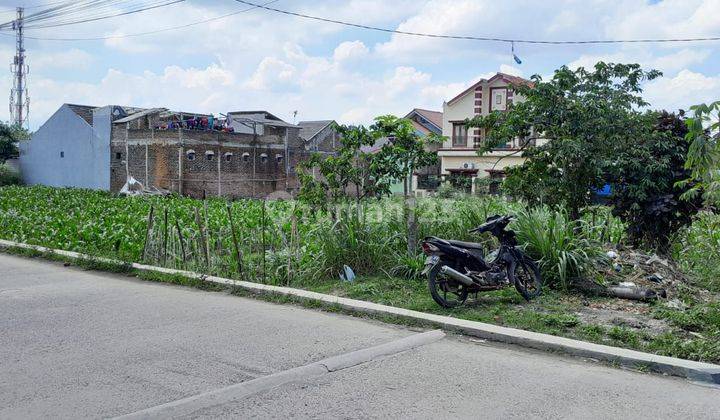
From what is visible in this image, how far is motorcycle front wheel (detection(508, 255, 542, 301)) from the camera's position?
29.5ft

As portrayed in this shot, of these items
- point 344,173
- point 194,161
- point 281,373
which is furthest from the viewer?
point 194,161

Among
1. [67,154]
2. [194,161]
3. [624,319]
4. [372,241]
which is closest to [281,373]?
[624,319]

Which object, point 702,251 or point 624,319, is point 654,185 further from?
point 624,319

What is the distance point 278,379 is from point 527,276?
4.61 meters

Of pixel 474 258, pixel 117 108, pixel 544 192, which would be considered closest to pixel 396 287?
pixel 474 258

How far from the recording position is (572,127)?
10.4 m

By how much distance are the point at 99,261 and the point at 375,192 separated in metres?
5.45

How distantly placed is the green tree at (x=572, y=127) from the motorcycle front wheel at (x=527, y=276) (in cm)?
201

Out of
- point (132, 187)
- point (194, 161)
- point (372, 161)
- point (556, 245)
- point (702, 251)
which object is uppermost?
point (194, 161)

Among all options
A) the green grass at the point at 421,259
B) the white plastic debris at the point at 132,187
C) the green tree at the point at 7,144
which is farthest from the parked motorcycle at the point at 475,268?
the green tree at the point at 7,144

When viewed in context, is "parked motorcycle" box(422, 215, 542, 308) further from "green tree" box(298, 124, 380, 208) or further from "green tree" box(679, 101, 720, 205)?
"green tree" box(298, 124, 380, 208)

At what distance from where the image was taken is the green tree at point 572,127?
1038 centimetres

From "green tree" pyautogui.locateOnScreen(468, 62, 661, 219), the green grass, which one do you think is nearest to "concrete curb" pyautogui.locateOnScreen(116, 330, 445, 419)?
the green grass

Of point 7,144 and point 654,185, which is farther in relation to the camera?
point 7,144
